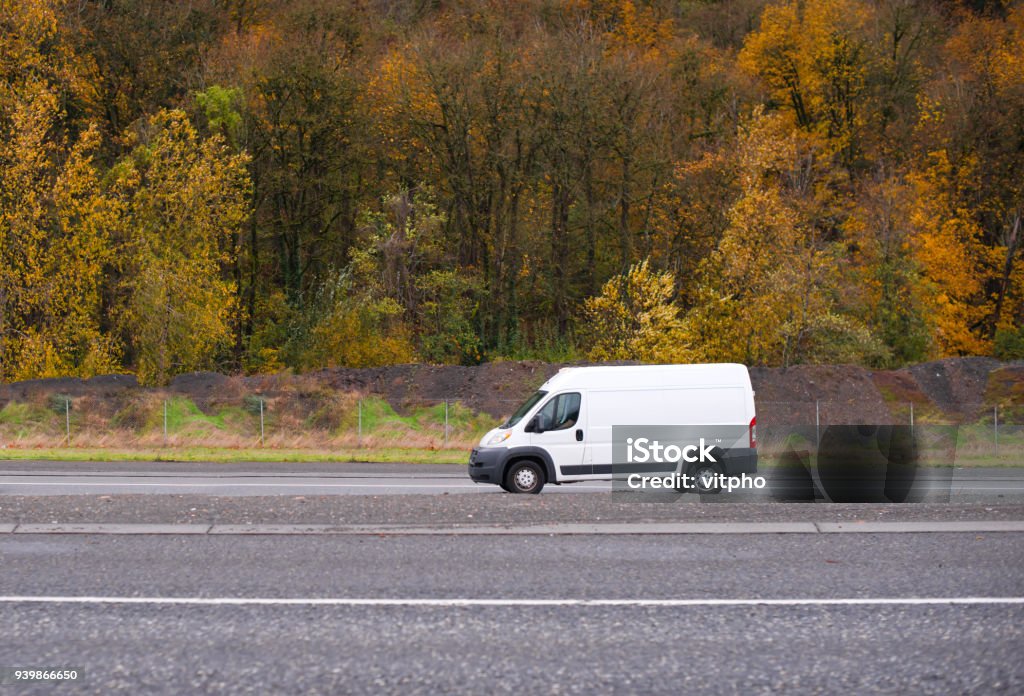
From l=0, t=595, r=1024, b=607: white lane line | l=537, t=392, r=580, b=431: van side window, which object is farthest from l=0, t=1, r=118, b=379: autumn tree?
l=0, t=595, r=1024, b=607: white lane line

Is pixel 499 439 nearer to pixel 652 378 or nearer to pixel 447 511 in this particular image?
pixel 652 378

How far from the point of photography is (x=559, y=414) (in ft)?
57.8

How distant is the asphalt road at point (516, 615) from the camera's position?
6117 millimetres

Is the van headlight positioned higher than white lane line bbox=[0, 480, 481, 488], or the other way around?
the van headlight

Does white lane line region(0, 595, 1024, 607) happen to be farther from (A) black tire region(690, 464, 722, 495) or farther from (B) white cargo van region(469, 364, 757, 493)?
(B) white cargo van region(469, 364, 757, 493)

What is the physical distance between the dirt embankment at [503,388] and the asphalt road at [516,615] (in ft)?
73.2

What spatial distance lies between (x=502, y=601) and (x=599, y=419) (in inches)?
394

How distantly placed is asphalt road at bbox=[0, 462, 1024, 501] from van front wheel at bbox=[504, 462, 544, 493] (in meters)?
0.34

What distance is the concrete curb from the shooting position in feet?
34.1

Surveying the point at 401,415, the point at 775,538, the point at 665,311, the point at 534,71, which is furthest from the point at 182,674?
the point at 534,71

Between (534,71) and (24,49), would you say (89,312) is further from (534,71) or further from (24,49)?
(534,71)

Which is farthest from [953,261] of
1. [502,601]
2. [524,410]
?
[502,601]

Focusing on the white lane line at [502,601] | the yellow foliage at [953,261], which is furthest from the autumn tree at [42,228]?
the yellow foliage at [953,261]

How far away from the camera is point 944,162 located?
44.8 metres
